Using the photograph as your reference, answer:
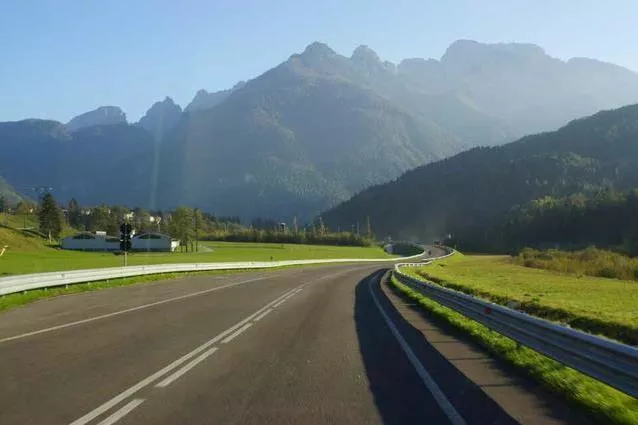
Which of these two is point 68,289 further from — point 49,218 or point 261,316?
point 49,218

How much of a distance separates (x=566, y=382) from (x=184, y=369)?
17.9 ft

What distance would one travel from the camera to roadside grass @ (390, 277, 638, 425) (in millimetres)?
7648

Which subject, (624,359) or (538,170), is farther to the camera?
(538,170)

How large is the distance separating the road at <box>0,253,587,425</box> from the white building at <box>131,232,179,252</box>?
370 feet

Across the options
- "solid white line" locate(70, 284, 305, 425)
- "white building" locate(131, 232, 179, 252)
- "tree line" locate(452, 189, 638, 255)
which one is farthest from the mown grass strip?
"white building" locate(131, 232, 179, 252)

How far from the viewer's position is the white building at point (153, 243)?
129250 millimetres

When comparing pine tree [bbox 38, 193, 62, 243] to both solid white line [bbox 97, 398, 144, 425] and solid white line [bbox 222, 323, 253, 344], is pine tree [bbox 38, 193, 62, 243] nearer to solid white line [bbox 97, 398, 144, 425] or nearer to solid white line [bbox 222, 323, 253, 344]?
solid white line [bbox 222, 323, 253, 344]

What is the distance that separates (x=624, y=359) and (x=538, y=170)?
19957 centimetres

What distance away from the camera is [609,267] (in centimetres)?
5894

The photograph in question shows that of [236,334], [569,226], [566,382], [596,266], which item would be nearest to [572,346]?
[566,382]

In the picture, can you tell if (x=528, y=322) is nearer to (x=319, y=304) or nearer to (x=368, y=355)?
(x=368, y=355)

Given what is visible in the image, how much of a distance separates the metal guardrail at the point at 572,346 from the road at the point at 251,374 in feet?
2.14

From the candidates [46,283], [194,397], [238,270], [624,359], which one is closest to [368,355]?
[194,397]

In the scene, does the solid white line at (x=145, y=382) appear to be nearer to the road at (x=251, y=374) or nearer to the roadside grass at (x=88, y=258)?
the road at (x=251, y=374)
